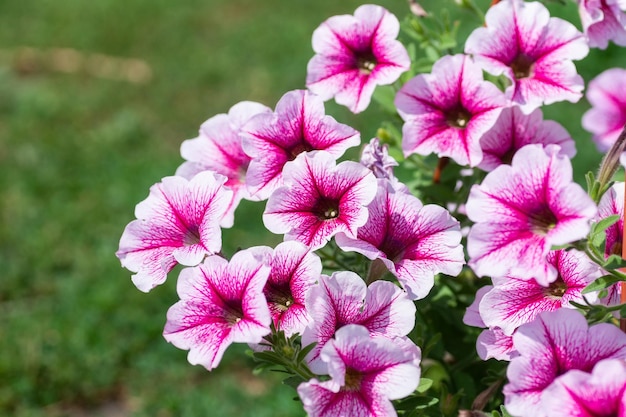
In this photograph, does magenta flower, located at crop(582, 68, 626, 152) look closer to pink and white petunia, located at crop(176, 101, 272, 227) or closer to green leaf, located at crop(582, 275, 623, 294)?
green leaf, located at crop(582, 275, 623, 294)

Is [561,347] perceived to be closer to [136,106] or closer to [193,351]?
[193,351]

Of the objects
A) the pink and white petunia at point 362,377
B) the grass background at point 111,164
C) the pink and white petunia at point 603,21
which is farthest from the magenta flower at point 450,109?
the grass background at point 111,164

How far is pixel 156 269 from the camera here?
1263 mm

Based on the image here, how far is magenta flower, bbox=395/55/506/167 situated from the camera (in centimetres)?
138

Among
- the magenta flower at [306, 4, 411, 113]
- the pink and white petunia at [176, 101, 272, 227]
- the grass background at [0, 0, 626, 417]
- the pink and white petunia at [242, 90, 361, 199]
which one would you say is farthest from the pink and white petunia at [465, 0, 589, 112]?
the grass background at [0, 0, 626, 417]

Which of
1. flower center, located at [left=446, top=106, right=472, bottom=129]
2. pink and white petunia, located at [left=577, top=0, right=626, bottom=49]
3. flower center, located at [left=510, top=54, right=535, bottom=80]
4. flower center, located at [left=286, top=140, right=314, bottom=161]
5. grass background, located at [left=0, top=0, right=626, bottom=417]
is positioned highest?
pink and white petunia, located at [left=577, top=0, right=626, bottom=49]

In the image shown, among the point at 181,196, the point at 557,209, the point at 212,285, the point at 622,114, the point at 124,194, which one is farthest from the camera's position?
the point at 124,194

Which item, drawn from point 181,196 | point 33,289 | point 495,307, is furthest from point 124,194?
point 495,307

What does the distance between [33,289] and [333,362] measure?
97.1 inches

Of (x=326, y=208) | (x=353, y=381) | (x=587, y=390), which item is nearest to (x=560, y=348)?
(x=587, y=390)

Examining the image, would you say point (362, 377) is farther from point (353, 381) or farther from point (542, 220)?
point (542, 220)

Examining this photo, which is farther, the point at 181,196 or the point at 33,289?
the point at 33,289

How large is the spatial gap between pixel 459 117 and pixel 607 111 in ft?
1.47

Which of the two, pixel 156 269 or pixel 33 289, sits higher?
pixel 156 269
